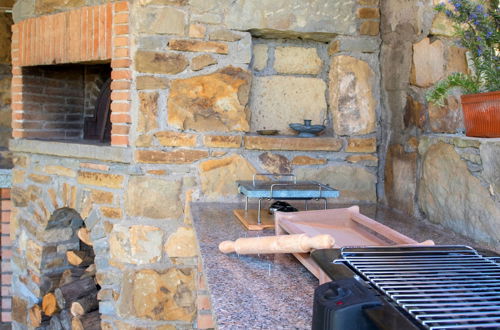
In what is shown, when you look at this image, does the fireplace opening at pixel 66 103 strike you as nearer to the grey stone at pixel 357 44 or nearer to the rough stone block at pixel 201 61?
the rough stone block at pixel 201 61

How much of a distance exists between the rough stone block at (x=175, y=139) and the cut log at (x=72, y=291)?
1.31 metres

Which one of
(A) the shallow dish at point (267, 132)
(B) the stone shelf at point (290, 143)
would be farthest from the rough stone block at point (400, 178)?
(A) the shallow dish at point (267, 132)

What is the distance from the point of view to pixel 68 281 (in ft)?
10.5

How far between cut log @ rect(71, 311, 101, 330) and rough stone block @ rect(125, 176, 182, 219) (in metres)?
0.99

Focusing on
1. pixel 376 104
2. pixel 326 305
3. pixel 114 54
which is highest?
pixel 114 54

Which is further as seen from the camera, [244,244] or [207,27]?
[207,27]

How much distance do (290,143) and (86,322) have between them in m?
1.76

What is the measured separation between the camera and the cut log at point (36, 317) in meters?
3.18

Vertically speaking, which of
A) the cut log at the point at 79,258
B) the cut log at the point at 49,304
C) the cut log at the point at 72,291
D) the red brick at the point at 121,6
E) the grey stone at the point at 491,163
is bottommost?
the cut log at the point at 49,304

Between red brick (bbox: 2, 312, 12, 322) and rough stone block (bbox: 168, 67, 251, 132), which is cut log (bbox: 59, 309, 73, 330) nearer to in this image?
red brick (bbox: 2, 312, 12, 322)

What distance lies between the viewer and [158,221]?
2.46 meters

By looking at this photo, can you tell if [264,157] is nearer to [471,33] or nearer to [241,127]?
[241,127]

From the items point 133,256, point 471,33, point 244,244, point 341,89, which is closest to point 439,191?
point 471,33

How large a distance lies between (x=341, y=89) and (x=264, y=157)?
0.58 m
